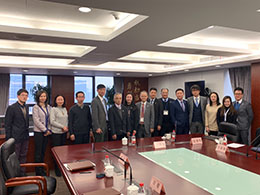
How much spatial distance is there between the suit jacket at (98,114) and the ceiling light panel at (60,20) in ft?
4.07

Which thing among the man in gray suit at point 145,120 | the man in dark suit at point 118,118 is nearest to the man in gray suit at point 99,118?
the man in dark suit at point 118,118

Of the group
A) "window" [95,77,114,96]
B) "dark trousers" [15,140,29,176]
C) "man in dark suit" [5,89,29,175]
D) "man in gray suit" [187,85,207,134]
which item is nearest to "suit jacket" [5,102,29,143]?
"man in dark suit" [5,89,29,175]

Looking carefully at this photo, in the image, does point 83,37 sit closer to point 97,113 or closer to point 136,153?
point 97,113

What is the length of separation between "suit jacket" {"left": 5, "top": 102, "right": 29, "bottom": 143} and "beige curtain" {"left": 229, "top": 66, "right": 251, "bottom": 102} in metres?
5.93

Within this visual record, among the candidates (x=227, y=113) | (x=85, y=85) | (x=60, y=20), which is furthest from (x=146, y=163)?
(x=85, y=85)

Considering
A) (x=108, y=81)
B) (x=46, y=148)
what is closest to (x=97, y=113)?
(x=46, y=148)

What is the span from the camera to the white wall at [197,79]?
7.12 metres

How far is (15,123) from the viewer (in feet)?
12.1

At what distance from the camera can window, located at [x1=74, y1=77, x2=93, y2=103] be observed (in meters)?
9.79

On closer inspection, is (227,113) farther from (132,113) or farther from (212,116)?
(132,113)

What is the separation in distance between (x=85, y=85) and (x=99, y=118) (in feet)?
20.0

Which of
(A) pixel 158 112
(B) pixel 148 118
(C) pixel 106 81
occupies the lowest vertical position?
(B) pixel 148 118

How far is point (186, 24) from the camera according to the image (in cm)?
275

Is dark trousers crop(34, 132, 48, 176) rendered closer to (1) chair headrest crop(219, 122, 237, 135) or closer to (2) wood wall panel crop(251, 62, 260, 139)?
(1) chair headrest crop(219, 122, 237, 135)
